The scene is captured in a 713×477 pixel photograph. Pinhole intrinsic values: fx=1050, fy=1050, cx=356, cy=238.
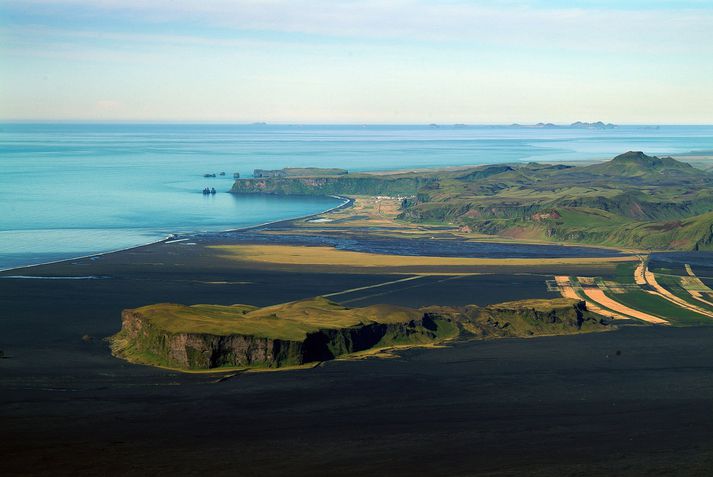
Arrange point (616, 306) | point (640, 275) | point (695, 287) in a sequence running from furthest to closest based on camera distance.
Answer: point (640, 275)
point (695, 287)
point (616, 306)

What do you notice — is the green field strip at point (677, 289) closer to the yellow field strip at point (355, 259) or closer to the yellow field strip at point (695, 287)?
the yellow field strip at point (695, 287)

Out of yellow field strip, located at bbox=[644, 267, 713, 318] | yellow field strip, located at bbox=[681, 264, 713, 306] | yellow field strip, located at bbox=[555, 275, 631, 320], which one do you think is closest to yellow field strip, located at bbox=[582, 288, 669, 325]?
yellow field strip, located at bbox=[555, 275, 631, 320]

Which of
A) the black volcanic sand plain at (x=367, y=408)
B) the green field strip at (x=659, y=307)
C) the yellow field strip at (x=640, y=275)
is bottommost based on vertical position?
the black volcanic sand plain at (x=367, y=408)

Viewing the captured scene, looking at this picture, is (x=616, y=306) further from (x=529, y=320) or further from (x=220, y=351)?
(x=220, y=351)

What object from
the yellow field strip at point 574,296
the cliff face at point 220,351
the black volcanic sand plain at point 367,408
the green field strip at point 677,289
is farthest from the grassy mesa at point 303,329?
the green field strip at point 677,289

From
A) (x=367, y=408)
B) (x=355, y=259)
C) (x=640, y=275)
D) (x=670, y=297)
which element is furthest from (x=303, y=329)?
(x=640, y=275)

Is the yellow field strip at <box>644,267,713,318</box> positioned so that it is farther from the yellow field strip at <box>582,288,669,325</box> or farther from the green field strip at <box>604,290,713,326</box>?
the yellow field strip at <box>582,288,669,325</box>
